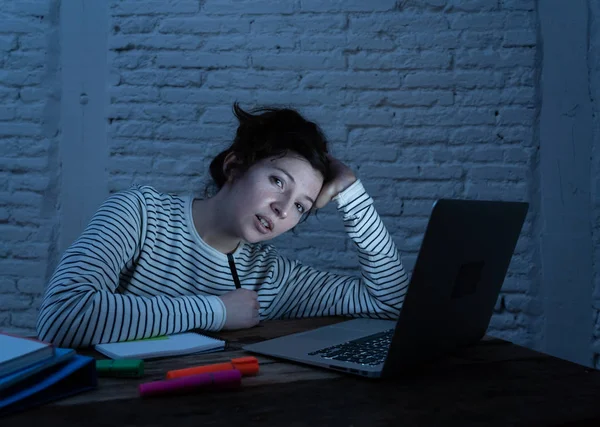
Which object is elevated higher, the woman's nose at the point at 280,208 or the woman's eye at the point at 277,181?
the woman's eye at the point at 277,181

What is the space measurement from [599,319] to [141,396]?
1967 mm

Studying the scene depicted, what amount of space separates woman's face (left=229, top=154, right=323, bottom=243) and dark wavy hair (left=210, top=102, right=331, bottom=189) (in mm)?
40

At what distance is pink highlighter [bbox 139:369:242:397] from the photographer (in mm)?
768

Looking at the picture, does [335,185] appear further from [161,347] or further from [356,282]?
[161,347]

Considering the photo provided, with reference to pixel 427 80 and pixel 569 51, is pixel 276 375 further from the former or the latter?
pixel 569 51

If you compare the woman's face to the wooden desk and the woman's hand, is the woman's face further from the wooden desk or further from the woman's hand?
the wooden desk

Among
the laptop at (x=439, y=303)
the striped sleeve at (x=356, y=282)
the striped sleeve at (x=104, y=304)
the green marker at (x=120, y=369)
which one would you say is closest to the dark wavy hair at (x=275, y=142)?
the striped sleeve at (x=356, y=282)

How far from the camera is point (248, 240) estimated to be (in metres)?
1.47

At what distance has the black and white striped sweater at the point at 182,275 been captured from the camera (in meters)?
1.12

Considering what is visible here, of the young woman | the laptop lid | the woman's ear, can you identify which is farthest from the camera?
the woman's ear

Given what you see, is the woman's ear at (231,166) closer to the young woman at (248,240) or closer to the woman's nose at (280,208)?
the young woman at (248,240)

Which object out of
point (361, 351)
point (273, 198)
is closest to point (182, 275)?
point (273, 198)

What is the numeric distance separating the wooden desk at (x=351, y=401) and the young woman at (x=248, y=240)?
0.38m

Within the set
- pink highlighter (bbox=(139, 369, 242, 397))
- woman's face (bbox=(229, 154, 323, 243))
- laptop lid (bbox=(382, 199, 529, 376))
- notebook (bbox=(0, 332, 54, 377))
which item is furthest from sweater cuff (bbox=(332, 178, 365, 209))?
notebook (bbox=(0, 332, 54, 377))
